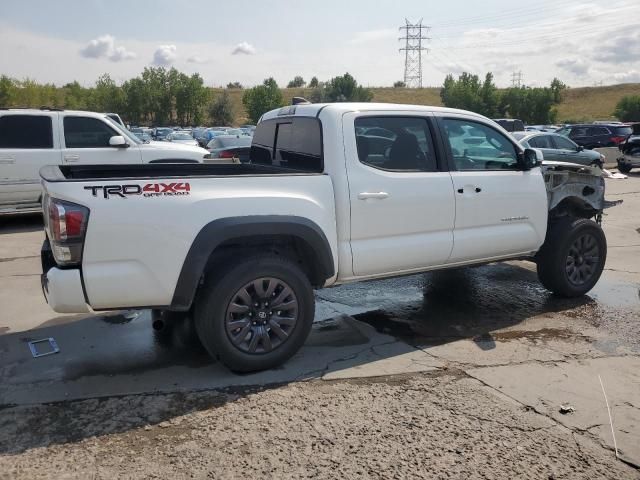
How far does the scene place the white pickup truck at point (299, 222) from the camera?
12.0 ft

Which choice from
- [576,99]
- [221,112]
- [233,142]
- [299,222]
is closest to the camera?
[299,222]

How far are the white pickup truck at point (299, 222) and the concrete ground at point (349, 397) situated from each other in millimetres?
445

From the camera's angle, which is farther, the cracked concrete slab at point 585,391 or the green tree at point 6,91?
the green tree at point 6,91

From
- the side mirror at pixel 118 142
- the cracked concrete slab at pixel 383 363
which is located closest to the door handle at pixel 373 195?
the cracked concrete slab at pixel 383 363

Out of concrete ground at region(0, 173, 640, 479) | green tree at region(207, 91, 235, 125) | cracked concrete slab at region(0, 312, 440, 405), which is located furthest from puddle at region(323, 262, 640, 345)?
green tree at region(207, 91, 235, 125)

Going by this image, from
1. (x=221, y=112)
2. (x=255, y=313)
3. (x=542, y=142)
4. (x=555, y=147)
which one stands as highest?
(x=221, y=112)

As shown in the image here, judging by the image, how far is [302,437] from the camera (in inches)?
132

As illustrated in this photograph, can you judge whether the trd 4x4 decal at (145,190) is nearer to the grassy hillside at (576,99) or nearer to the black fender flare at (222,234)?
the black fender flare at (222,234)

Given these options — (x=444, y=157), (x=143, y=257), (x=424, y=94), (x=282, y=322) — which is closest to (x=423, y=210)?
(x=444, y=157)

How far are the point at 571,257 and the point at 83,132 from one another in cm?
816

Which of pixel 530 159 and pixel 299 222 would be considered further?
pixel 530 159

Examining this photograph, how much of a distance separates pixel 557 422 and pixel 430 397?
79 cm

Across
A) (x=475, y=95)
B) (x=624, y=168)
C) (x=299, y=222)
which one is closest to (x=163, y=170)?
(x=299, y=222)

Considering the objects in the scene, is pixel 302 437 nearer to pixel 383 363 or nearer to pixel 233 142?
pixel 383 363
